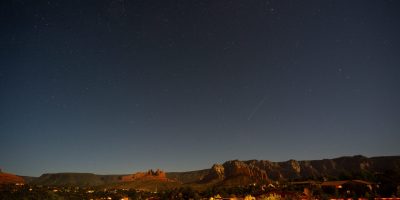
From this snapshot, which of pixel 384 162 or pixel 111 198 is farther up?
pixel 384 162

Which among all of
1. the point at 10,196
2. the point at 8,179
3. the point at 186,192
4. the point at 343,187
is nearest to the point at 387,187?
the point at 343,187

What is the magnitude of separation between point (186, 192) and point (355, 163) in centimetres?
12373

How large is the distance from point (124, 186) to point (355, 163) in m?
137

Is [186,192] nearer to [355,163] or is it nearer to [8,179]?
[355,163]

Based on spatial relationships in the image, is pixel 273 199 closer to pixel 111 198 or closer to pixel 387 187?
pixel 387 187

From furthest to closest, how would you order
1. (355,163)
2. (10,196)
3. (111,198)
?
(355,163)
(111,198)
(10,196)

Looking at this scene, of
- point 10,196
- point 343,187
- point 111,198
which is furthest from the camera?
point 111,198

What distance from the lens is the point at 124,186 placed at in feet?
567

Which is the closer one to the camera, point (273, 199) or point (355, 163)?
point (273, 199)

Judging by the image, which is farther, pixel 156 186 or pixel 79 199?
pixel 156 186

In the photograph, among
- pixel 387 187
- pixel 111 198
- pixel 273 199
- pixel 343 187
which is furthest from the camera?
pixel 111 198

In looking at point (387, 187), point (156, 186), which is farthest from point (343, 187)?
point (156, 186)

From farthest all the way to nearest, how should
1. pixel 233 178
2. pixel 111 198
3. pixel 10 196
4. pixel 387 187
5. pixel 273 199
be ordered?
pixel 233 178, pixel 111 198, pixel 10 196, pixel 387 187, pixel 273 199

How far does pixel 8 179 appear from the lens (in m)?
197
